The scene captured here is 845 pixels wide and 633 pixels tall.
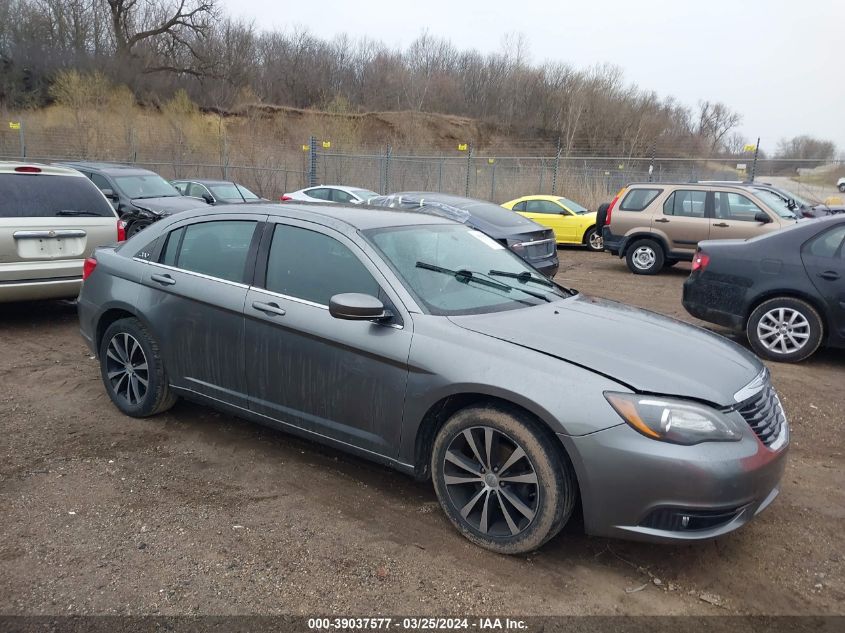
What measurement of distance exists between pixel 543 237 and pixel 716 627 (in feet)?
26.6

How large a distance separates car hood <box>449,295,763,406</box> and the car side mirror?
395mm

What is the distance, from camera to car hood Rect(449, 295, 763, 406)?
284 cm

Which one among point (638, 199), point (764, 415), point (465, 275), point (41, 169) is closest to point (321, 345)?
point (465, 275)

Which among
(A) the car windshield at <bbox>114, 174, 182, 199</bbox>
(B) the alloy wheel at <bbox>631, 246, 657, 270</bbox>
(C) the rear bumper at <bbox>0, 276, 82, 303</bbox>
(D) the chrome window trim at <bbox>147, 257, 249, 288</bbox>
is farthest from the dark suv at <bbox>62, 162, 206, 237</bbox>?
(B) the alloy wheel at <bbox>631, 246, 657, 270</bbox>

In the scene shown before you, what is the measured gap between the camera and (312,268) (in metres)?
3.70

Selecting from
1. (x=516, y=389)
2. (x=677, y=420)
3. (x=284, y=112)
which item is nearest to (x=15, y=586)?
(x=516, y=389)

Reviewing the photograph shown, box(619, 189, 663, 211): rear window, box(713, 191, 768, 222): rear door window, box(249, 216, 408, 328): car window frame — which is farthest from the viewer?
box(619, 189, 663, 211): rear window

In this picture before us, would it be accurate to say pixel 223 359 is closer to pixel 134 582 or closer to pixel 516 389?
pixel 134 582

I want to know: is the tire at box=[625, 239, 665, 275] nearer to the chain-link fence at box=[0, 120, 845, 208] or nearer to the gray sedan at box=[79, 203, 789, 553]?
the gray sedan at box=[79, 203, 789, 553]

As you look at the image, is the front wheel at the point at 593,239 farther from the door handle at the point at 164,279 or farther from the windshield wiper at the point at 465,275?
the door handle at the point at 164,279

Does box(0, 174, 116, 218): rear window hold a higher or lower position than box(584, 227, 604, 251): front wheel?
higher

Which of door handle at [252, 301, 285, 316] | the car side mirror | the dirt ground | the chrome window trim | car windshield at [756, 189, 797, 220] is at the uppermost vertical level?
car windshield at [756, 189, 797, 220]

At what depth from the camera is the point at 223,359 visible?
394 centimetres

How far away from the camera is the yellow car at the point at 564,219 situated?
644 inches
